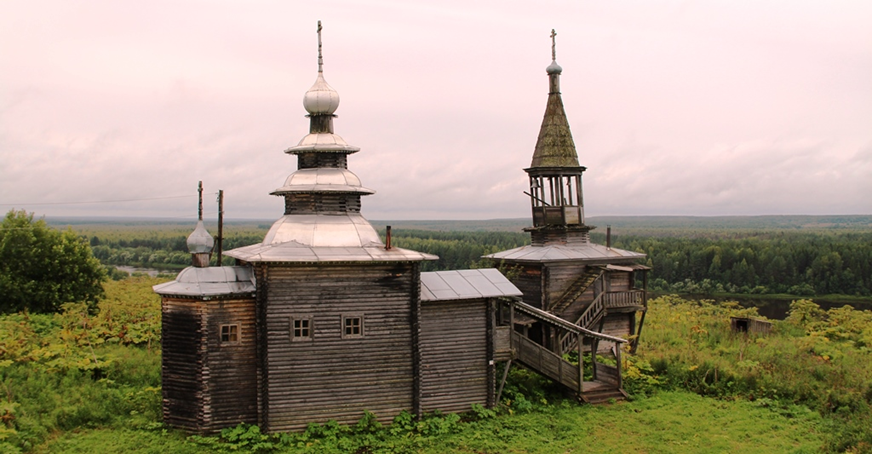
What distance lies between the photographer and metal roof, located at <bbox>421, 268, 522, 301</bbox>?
16.8 m

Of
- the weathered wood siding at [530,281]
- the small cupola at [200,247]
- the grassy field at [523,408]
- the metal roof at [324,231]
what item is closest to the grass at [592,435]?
the grassy field at [523,408]

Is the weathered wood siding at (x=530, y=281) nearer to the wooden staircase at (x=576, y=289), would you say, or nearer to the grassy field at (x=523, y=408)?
the wooden staircase at (x=576, y=289)

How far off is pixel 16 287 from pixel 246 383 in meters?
16.1

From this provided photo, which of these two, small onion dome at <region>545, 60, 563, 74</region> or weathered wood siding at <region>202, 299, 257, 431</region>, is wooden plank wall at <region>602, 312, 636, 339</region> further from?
weathered wood siding at <region>202, 299, 257, 431</region>

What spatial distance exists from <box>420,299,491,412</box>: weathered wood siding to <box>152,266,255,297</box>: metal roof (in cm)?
442

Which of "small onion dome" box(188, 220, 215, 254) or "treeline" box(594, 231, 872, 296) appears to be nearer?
"small onion dome" box(188, 220, 215, 254)

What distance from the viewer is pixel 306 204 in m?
Result: 17.1

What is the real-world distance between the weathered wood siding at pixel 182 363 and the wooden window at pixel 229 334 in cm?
50

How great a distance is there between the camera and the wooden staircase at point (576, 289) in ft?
71.6

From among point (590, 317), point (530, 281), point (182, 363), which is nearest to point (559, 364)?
point (590, 317)

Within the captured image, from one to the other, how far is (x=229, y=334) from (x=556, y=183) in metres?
13.4

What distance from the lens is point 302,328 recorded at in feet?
50.5

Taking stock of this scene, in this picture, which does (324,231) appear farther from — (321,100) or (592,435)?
(592,435)

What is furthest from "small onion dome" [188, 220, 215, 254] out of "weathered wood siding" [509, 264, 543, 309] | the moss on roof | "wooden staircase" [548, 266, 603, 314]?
the moss on roof
